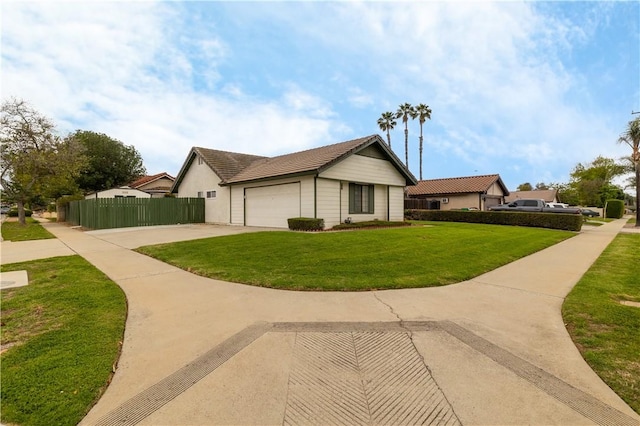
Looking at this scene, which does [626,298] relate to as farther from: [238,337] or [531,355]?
[238,337]

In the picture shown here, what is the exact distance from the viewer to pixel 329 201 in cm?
1541

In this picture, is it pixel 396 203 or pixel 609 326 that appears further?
pixel 396 203

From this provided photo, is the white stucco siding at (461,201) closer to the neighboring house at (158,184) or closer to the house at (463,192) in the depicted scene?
the house at (463,192)

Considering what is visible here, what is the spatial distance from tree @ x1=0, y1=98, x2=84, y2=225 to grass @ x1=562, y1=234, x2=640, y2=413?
3109 centimetres

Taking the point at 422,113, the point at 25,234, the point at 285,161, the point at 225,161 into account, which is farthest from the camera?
the point at 422,113

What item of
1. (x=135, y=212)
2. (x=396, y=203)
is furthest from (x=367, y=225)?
(x=135, y=212)

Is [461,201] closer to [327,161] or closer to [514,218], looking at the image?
[514,218]

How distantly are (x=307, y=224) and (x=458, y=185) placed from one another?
961 inches

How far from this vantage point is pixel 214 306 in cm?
479

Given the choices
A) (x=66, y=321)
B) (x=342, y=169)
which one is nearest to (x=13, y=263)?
(x=66, y=321)

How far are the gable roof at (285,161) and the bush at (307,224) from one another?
7.50ft

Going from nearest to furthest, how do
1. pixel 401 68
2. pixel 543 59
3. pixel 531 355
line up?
pixel 531 355
pixel 543 59
pixel 401 68

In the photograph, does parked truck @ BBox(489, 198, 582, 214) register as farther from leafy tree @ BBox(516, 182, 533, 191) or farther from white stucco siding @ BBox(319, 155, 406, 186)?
leafy tree @ BBox(516, 182, 533, 191)

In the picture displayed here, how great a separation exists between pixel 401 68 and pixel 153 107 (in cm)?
1319
